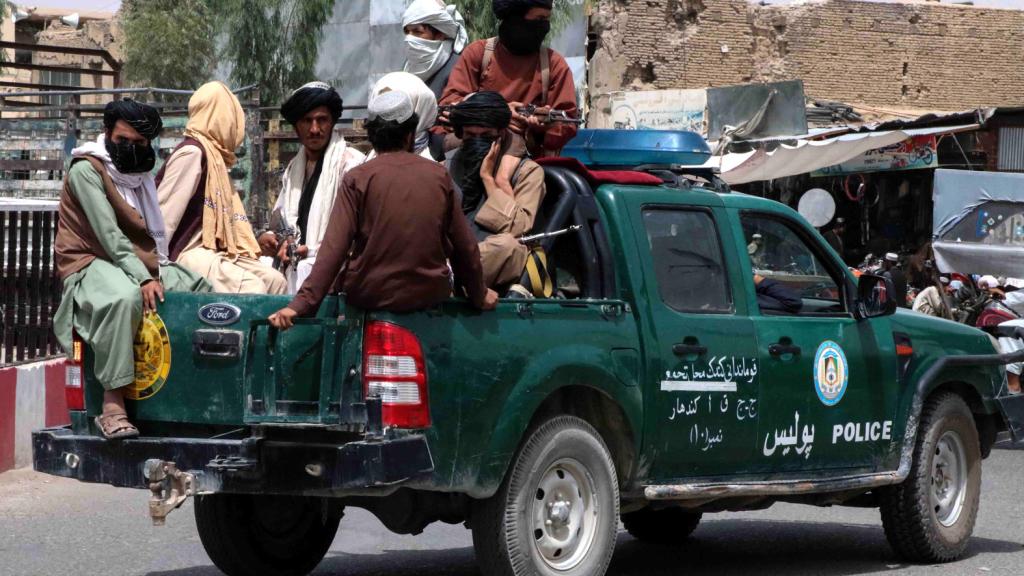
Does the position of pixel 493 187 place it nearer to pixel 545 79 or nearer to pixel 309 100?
pixel 309 100

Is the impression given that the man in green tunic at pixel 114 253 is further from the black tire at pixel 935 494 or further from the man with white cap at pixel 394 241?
the black tire at pixel 935 494

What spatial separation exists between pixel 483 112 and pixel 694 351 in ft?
4.57

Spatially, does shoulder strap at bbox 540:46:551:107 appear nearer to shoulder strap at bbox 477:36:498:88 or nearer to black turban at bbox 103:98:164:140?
shoulder strap at bbox 477:36:498:88

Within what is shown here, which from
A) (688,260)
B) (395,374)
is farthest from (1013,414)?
(395,374)

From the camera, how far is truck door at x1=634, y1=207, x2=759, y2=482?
247 inches

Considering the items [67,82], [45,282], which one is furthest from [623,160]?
[67,82]

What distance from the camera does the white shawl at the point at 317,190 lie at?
6.77 m

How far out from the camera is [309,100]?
6684 millimetres

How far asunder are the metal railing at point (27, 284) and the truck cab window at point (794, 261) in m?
5.48

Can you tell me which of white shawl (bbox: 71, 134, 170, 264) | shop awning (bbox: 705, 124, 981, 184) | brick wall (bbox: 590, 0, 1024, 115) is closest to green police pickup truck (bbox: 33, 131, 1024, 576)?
white shawl (bbox: 71, 134, 170, 264)

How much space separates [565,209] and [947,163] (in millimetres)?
19855

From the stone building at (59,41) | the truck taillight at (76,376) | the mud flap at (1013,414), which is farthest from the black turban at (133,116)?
the stone building at (59,41)

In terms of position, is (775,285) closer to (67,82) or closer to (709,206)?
(709,206)

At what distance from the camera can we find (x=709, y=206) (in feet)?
22.3
